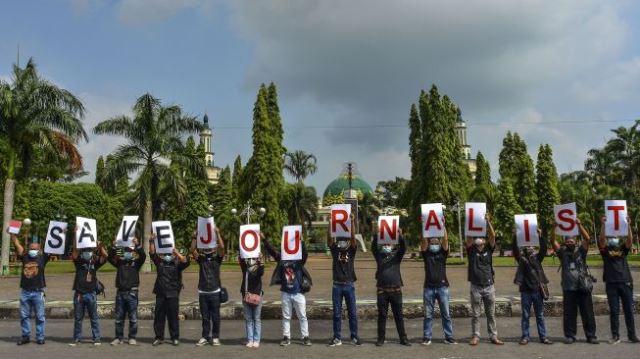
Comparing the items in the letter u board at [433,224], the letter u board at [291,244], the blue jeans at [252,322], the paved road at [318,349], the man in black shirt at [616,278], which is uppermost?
the letter u board at [433,224]

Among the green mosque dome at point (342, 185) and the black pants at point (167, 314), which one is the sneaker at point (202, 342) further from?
the green mosque dome at point (342, 185)

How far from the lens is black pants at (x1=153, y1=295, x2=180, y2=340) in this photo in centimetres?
1050

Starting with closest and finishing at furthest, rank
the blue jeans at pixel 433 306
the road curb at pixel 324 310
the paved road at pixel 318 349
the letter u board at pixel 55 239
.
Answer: the paved road at pixel 318 349 < the blue jeans at pixel 433 306 < the letter u board at pixel 55 239 < the road curb at pixel 324 310

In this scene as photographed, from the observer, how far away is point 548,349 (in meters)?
9.54

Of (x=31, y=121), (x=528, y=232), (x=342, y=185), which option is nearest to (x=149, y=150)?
(x=31, y=121)

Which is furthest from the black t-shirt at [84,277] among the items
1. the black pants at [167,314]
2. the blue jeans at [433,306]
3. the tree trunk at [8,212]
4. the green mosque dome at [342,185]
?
the green mosque dome at [342,185]

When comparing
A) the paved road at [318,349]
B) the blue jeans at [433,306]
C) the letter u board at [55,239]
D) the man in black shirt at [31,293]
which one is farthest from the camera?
the letter u board at [55,239]

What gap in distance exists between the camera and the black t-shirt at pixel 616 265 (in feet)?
34.0

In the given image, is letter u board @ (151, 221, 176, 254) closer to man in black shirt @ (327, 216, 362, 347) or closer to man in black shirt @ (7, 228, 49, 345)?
→ man in black shirt @ (7, 228, 49, 345)

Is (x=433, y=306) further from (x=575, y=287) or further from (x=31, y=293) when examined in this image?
(x=31, y=293)

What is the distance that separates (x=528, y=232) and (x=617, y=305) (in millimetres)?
2099

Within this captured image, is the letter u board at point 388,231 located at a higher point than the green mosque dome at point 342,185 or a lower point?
lower

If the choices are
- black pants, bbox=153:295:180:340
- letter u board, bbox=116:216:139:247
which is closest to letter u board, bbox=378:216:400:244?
black pants, bbox=153:295:180:340

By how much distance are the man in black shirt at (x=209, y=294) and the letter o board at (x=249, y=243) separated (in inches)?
20.9
